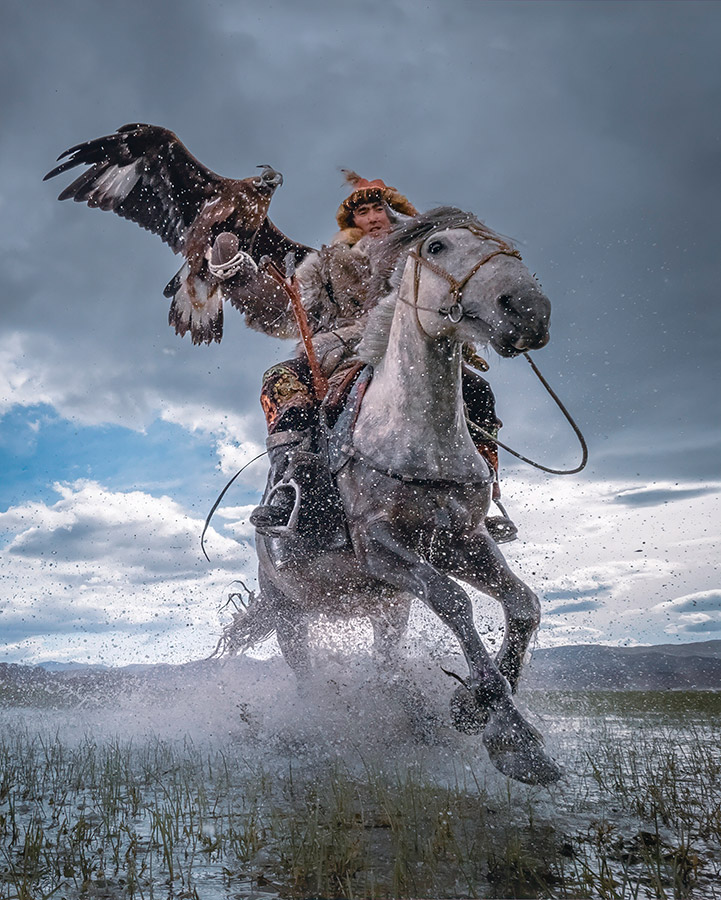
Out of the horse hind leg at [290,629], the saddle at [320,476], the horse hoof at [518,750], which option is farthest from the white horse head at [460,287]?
the horse hind leg at [290,629]

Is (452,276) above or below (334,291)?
below

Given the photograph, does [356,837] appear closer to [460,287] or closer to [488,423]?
[460,287]

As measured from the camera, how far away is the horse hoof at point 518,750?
3.47 meters

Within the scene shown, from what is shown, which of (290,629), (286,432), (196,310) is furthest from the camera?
(196,310)

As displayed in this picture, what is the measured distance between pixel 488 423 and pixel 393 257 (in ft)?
4.96

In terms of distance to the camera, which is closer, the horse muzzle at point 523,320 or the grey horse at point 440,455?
the horse muzzle at point 523,320

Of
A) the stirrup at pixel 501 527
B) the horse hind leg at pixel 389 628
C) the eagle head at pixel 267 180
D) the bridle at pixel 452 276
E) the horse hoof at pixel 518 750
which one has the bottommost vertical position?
the horse hoof at pixel 518 750

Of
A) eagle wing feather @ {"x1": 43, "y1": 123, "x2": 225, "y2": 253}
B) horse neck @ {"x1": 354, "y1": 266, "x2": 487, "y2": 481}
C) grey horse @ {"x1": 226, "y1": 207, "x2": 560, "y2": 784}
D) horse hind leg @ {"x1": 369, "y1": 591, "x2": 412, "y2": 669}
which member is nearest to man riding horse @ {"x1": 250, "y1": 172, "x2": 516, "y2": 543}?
grey horse @ {"x1": 226, "y1": 207, "x2": 560, "y2": 784}

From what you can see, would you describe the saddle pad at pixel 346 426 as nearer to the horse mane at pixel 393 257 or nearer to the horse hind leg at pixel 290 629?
the horse mane at pixel 393 257

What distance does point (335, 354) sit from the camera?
6.00 m

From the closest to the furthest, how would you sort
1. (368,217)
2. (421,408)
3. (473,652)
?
(473,652)
(421,408)
(368,217)

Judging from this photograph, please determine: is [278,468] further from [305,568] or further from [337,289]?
[337,289]

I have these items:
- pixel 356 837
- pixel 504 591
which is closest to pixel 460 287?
pixel 504 591

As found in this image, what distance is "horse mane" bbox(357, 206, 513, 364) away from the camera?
438cm
